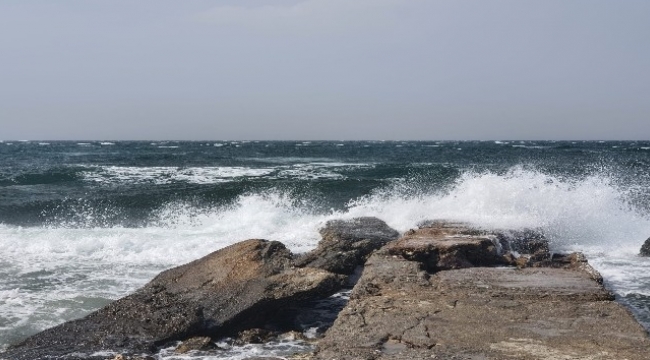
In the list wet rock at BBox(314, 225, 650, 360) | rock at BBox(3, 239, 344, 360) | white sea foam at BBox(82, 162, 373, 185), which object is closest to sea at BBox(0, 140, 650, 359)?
rock at BBox(3, 239, 344, 360)

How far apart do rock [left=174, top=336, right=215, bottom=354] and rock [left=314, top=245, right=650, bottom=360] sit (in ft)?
4.18

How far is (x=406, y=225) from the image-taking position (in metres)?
12.2

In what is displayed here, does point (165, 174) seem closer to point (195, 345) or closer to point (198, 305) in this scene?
point (198, 305)

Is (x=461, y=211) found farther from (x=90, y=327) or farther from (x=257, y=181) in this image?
(x=257, y=181)

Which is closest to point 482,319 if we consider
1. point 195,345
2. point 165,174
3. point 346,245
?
point 195,345

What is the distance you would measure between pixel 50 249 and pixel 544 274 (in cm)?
906

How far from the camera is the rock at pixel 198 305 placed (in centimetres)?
561

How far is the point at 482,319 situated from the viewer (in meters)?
5.03

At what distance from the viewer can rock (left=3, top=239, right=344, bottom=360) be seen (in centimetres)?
561

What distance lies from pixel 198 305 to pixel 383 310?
202 cm

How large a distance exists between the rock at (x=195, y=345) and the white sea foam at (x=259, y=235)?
204 centimetres

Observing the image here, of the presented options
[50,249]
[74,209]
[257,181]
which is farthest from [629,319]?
[257,181]

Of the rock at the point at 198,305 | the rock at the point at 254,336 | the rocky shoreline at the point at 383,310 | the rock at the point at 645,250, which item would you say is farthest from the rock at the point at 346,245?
the rock at the point at 645,250

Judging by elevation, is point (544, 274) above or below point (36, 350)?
above
